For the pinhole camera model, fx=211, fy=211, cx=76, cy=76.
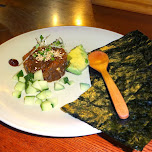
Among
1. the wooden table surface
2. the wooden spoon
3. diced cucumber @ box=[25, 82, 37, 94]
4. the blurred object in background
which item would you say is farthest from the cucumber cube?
the blurred object in background

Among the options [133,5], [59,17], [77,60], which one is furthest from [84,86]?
[133,5]

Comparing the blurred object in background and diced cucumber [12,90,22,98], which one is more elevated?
the blurred object in background

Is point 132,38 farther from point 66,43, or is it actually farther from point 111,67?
point 66,43

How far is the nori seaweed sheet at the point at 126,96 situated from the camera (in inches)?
52.6

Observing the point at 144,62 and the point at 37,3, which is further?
the point at 37,3

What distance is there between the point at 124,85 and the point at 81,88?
1.16 feet

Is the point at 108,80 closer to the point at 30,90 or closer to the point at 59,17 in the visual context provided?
the point at 30,90

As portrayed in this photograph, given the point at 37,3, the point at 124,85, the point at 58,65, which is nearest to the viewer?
the point at 124,85

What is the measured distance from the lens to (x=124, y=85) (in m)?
1.71

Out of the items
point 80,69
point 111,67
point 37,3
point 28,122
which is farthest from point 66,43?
point 37,3

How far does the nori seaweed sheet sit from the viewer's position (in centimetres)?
134

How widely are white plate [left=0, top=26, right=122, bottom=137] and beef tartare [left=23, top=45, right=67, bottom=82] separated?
0.30 feet

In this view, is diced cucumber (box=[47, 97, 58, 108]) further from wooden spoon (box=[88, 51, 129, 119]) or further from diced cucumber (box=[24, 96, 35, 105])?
wooden spoon (box=[88, 51, 129, 119])

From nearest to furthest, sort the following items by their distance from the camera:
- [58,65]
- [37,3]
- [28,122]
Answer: [28,122]
[58,65]
[37,3]
